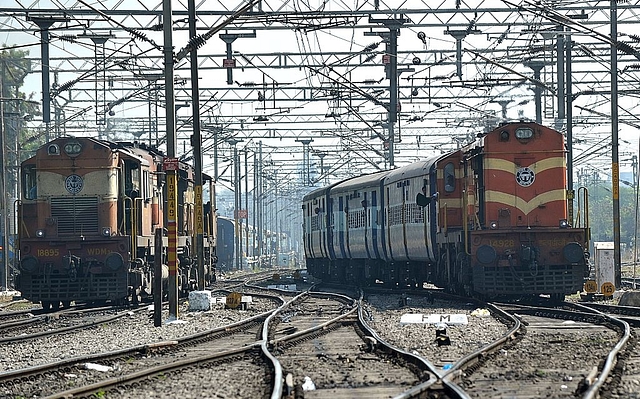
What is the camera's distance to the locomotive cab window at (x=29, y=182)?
23.5m

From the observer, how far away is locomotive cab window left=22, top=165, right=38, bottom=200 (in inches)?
926

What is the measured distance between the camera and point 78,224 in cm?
2353

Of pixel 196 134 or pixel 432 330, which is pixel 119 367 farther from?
pixel 196 134

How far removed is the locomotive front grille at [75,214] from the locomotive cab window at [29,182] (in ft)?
1.60

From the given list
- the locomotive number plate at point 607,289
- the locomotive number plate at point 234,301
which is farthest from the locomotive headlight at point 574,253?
the locomotive number plate at point 234,301

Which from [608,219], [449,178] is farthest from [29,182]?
[608,219]

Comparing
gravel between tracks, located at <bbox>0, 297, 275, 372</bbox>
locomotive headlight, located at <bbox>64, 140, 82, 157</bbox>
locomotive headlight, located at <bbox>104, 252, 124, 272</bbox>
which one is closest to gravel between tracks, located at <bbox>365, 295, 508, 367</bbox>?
gravel between tracks, located at <bbox>0, 297, 275, 372</bbox>

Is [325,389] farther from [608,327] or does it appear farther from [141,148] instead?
[141,148]

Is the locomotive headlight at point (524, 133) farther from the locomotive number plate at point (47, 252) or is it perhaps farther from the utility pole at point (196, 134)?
the locomotive number plate at point (47, 252)

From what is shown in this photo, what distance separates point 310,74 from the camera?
131ft

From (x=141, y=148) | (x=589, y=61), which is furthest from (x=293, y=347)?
(x=589, y=61)

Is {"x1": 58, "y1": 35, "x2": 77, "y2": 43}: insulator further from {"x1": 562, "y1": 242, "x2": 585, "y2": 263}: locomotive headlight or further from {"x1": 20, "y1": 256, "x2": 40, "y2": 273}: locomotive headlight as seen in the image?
{"x1": 562, "y1": 242, "x2": 585, "y2": 263}: locomotive headlight

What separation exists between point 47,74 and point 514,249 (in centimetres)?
A: 1645

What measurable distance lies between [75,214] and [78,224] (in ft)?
0.75
